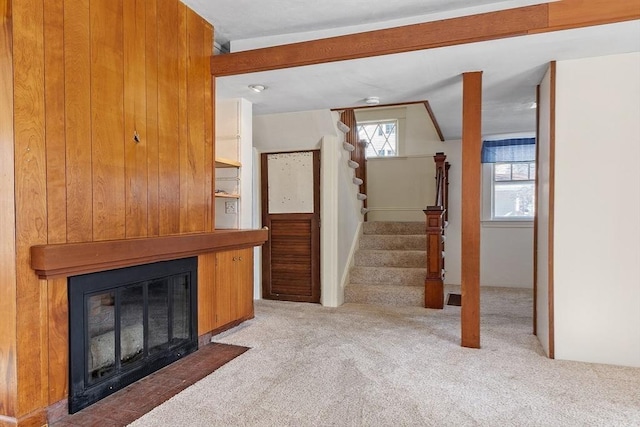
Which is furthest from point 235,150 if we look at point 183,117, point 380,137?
point 380,137

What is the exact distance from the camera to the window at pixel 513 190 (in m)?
5.68

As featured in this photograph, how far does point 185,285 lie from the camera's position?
2916mm

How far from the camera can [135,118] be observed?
2.49m

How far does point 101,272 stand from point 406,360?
2.06m

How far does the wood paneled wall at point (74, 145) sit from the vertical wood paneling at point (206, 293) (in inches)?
16.0

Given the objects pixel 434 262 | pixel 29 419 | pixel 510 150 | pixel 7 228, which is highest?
pixel 510 150

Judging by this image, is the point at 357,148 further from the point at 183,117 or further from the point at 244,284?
the point at 183,117

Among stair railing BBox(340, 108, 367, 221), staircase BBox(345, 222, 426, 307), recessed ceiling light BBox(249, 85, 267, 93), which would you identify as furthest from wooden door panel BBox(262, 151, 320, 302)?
recessed ceiling light BBox(249, 85, 267, 93)

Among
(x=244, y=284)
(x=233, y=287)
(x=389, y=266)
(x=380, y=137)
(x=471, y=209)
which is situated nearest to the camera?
(x=471, y=209)

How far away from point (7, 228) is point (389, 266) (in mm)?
4099

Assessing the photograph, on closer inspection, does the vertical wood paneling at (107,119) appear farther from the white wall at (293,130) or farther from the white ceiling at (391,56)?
the white wall at (293,130)

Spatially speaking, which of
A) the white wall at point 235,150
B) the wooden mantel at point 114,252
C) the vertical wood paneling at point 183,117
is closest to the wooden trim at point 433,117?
the white wall at point 235,150

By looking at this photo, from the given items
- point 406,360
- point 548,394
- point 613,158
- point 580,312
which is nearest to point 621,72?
point 613,158

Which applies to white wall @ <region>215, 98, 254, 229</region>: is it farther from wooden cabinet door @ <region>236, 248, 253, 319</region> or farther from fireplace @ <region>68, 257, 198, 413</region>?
fireplace @ <region>68, 257, 198, 413</region>
